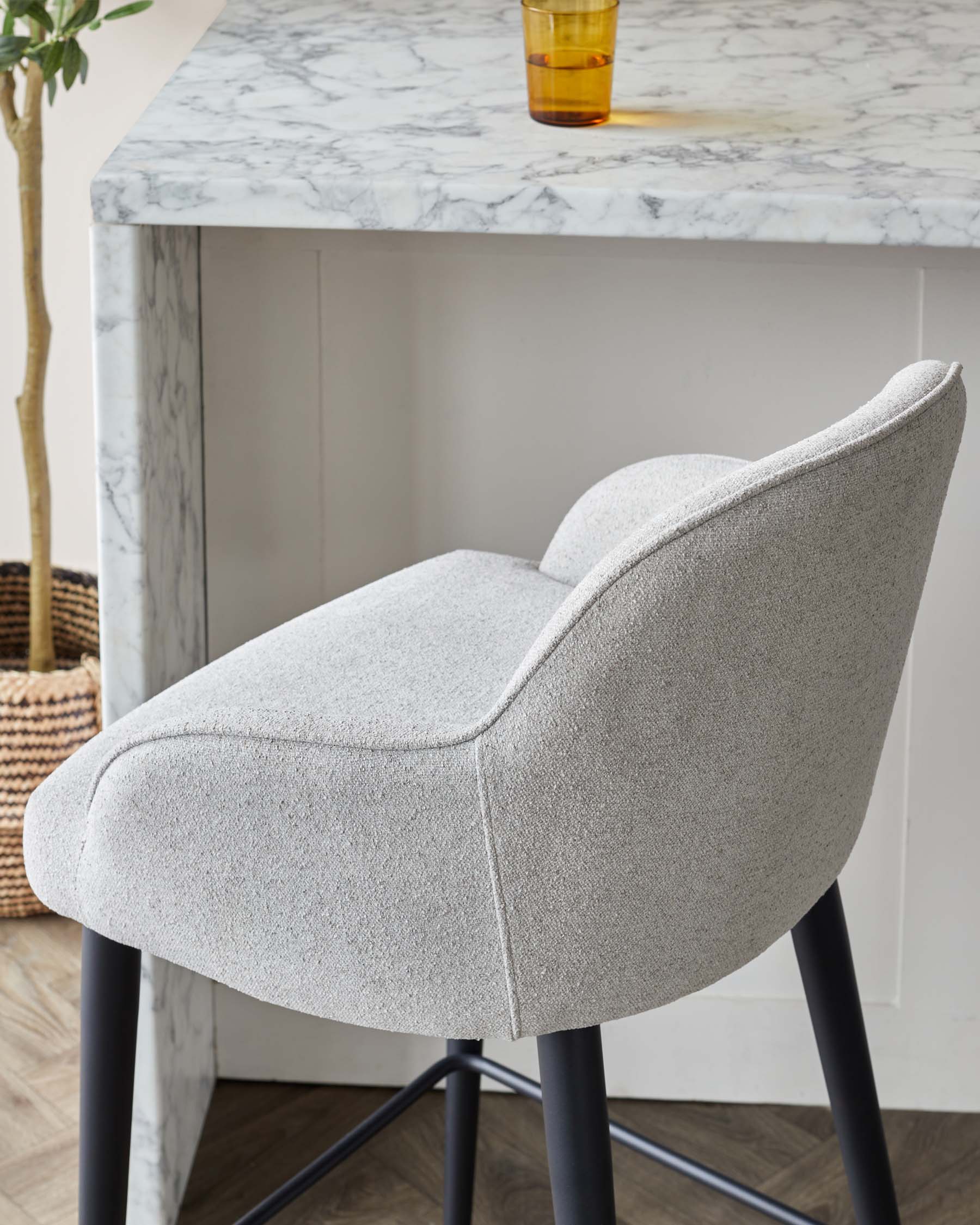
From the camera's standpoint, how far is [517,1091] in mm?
1190

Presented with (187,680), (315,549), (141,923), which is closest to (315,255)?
(315,549)

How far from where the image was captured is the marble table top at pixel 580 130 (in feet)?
3.18

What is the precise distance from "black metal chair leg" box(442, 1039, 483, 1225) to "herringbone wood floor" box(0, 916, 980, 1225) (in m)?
0.13

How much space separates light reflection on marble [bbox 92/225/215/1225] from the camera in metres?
1.08

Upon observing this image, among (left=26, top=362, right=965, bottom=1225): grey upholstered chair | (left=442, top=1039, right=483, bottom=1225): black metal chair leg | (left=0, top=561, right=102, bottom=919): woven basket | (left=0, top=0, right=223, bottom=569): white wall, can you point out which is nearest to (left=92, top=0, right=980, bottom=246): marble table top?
(left=26, top=362, right=965, bottom=1225): grey upholstered chair

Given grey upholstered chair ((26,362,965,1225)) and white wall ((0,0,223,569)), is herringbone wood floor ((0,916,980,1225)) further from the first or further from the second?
white wall ((0,0,223,569))

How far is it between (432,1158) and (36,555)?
3.01ft

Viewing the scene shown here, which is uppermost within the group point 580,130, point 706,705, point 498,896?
point 580,130

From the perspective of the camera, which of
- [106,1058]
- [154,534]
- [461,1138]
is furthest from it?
[461,1138]

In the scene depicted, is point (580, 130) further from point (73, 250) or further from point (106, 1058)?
point (73, 250)

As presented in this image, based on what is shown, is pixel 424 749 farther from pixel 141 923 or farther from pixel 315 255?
pixel 315 255

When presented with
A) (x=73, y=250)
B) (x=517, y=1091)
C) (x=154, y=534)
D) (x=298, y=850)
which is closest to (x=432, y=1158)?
(x=517, y=1091)

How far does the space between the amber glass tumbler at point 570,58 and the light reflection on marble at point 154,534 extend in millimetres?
318

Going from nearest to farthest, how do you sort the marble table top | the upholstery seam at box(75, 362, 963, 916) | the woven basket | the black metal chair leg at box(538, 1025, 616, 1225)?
the upholstery seam at box(75, 362, 963, 916)
the black metal chair leg at box(538, 1025, 616, 1225)
the marble table top
the woven basket
